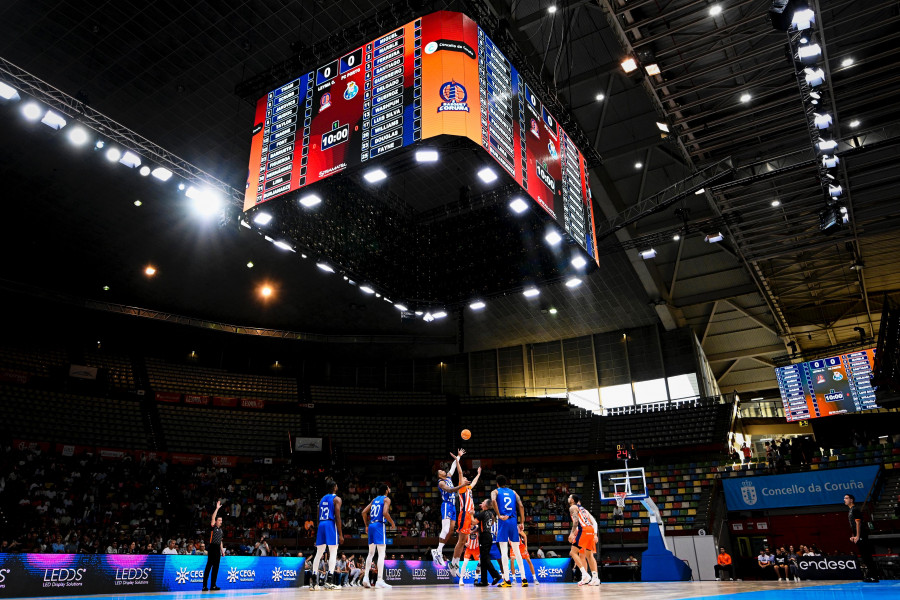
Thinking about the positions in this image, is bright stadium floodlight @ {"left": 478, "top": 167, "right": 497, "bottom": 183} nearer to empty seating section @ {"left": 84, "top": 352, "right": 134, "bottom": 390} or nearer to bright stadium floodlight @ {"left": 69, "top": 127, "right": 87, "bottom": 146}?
bright stadium floodlight @ {"left": 69, "top": 127, "right": 87, "bottom": 146}

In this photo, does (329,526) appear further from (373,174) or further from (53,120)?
(53,120)

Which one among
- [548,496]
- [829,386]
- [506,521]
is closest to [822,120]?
[506,521]

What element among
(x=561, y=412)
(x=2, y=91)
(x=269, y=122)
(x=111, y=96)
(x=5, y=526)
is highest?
(x=111, y=96)

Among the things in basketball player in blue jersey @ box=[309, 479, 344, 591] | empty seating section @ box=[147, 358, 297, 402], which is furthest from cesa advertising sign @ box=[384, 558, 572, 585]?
empty seating section @ box=[147, 358, 297, 402]

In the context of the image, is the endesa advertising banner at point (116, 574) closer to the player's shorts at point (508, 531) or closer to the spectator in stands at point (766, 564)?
the player's shorts at point (508, 531)

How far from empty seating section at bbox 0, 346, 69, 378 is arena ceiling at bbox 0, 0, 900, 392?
11.5 ft

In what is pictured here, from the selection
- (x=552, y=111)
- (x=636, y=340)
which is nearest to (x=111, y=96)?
(x=552, y=111)

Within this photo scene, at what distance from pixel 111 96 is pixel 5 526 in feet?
47.6

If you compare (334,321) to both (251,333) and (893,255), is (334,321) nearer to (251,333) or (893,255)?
(251,333)

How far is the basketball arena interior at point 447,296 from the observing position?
11.9m

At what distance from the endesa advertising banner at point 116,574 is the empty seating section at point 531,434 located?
16878 millimetres

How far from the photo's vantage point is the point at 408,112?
1044cm

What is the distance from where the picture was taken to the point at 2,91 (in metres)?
12.8

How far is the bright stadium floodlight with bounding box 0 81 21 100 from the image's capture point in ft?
41.9
